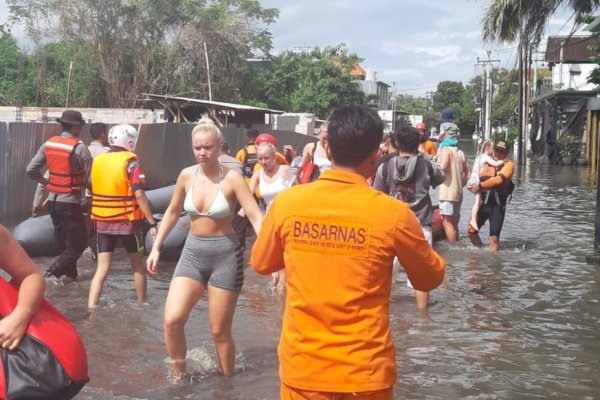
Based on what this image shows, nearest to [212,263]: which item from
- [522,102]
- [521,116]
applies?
[522,102]

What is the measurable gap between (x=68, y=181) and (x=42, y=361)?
18.8ft

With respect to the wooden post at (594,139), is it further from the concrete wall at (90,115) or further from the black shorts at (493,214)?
the black shorts at (493,214)

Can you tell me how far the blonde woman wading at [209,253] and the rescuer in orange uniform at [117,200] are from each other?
5.61 ft

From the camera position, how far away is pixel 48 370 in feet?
7.66

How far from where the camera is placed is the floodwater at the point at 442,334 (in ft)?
16.7

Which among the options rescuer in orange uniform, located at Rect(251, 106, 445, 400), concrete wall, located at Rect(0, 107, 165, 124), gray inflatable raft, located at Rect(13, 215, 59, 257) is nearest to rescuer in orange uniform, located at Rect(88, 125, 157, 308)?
gray inflatable raft, located at Rect(13, 215, 59, 257)

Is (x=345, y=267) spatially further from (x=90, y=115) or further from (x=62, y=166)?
(x=90, y=115)

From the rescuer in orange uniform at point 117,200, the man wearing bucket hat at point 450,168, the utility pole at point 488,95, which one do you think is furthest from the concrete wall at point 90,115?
the utility pole at point 488,95

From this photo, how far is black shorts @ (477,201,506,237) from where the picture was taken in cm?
961

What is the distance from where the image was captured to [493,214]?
31.7ft

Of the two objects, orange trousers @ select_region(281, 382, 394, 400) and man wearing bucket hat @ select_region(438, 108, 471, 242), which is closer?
orange trousers @ select_region(281, 382, 394, 400)

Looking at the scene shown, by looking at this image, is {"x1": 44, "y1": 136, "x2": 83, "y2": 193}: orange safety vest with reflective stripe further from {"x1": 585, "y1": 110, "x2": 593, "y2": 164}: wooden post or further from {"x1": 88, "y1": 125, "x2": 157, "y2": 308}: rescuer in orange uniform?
{"x1": 585, "y1": 110, "x2": 593, "y2": 164}: wooden post

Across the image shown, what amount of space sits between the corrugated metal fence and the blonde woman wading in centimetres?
771

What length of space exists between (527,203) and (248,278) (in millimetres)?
10693
